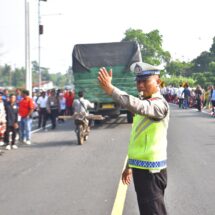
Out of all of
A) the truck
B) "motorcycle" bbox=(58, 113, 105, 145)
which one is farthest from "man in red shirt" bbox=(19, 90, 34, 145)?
the truck

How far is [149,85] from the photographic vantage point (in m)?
3.96

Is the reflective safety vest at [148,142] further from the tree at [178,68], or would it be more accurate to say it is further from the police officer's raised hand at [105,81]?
the tree at [178,68]

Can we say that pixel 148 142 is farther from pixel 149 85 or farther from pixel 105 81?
pixel 105 81

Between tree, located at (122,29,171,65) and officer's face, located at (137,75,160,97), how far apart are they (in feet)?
295

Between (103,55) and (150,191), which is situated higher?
(103,55)

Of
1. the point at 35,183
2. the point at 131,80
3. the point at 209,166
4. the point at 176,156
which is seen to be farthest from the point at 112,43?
the point at 35,183

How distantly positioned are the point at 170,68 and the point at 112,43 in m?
74.7

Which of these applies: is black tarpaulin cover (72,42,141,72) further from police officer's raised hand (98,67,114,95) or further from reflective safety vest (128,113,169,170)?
police officer's raised hand (98,67,114,95)

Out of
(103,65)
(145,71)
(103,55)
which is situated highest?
(103,55)

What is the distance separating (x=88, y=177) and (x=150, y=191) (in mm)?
5032

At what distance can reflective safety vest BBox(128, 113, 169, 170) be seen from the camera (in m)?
4.00

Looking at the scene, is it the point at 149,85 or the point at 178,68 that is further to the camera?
the point at 178,68

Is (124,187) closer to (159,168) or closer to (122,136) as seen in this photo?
(159,168)

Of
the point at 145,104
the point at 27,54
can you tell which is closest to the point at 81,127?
the point at 145,104
